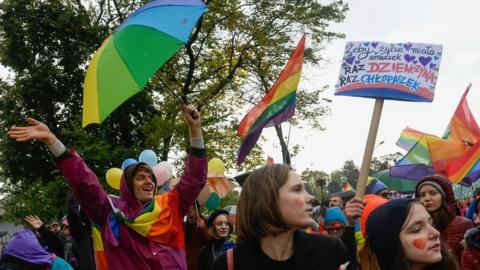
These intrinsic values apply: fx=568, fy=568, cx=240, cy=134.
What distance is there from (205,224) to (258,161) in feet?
49.8

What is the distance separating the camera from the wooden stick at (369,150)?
124 inches

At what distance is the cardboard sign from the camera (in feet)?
13.1

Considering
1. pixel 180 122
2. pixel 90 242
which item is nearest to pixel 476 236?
pixel 90 242

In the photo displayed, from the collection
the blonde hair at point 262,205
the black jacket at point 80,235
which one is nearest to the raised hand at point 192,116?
the blonde hair at point 262,205

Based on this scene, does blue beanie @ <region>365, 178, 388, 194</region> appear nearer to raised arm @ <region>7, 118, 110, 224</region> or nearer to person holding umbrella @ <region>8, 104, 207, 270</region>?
person holding umbrella @ <region>8, 104, 207, 270</region>

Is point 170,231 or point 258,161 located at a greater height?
point 258,161

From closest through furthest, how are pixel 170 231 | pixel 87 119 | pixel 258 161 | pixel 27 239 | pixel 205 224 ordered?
1. pixel 87 119
2. pixel 170 231
3. pixel 27 239
4. pixel 205 224
5. pixel 258 161

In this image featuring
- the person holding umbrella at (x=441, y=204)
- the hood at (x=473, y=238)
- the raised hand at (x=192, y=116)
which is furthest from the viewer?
the person holding umbrella at (x=441, y=204)

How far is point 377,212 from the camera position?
8.94 ft

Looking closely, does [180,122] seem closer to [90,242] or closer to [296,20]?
[296,20]

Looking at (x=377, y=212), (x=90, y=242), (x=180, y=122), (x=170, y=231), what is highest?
(x=180, y=122)

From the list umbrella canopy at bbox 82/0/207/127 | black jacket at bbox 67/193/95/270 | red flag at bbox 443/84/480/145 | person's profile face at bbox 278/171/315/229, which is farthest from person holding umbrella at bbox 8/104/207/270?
red flag at bbox 443/84/480/145

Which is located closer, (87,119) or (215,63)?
(87,119)

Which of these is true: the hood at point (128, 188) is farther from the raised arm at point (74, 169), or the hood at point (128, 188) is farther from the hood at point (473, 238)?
the hood at point (473, 238)
